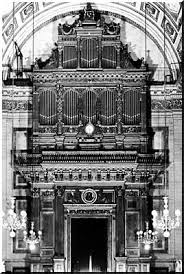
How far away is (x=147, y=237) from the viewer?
1258 cm

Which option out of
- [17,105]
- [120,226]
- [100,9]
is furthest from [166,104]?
[17,105]

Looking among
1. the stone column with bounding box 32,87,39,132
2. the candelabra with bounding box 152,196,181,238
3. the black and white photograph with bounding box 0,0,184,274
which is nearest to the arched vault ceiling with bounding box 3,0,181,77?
the black and white photograph with bounding box 0,0,184,274

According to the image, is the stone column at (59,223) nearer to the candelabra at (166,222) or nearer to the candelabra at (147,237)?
the candelabra at (147,237)

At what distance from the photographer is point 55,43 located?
42.5 feet

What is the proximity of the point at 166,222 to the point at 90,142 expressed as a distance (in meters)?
2.18

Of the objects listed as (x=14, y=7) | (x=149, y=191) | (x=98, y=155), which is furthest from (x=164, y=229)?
(x=14, y=7)

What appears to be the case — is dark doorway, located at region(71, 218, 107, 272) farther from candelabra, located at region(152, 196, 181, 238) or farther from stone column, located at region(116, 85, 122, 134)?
stone column, located at region(116, 85, 122, 134)

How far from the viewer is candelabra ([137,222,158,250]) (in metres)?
12.6

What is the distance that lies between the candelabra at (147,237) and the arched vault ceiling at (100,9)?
10.9 feet

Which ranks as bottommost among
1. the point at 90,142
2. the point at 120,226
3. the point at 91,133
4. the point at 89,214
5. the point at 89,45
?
the point at 120,226

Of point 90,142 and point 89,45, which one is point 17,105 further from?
point 89,45

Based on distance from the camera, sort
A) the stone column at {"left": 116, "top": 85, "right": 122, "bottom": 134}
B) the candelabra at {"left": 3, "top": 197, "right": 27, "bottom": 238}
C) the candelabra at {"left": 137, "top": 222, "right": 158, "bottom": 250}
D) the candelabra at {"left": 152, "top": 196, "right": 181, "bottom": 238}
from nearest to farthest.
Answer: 1. the candelabra at {"left": 152, "top": 196, "right": 181, "bottom": 238}
2. the candelabra at {"left": 3, "top": 197, "right": 27, "bottom": 238}
3. the candelabra at {"left": 137, "top": 222, "right": 158, "bottom": 250}
4. the stone column at {"left": 116, "top": 85, "right": 122, "bottom": 134}

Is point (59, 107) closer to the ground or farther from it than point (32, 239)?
farther from it

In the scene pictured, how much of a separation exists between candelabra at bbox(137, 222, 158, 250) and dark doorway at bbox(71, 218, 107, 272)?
710mm
